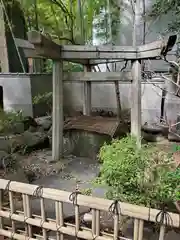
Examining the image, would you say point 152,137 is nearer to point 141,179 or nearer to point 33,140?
point 33,140

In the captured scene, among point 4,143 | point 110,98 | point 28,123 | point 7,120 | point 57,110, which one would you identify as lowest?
point 4,143

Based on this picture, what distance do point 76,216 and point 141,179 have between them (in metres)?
0.65

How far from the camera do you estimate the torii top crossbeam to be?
3.12 meters

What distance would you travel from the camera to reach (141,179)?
2004 mm

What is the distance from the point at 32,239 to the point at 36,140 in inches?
131

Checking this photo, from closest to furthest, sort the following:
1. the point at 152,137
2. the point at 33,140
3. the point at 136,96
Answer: the point at 136,96, the point at 33,140, the point at 152,137

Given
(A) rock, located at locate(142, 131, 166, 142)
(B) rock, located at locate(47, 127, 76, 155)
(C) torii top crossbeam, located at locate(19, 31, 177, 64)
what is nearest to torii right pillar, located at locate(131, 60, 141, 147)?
(C) torii top crossbeam, located at locate(19, 31, 177, 64)

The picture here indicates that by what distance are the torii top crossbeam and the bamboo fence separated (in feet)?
6.77

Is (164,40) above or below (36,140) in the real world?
above

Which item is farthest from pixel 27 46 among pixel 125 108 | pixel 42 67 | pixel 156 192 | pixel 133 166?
pixel 42 67

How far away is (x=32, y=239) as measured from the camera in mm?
2053

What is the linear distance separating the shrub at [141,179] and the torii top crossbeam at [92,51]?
167cm

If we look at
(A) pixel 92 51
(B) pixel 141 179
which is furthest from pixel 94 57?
(B) pixel 141 179

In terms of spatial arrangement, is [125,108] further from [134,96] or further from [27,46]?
[27,46]
